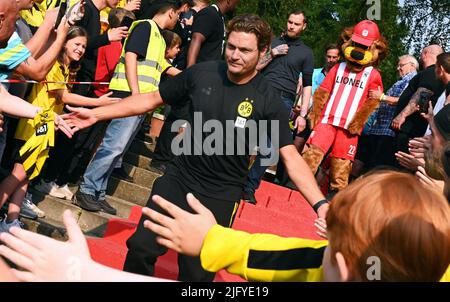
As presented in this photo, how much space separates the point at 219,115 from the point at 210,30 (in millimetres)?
2950

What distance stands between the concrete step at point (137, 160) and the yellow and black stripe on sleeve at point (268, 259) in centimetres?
568

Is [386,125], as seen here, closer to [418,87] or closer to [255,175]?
[418,87]

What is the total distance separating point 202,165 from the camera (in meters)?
4.59

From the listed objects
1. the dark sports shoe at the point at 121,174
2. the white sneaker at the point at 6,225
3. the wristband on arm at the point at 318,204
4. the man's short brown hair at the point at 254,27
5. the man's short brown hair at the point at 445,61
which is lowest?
the white sneaker at the point at 6,225

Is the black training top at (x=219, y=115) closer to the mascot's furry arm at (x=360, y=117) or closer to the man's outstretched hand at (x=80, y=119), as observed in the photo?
the man's outstretched hand at (x=80, y=119)

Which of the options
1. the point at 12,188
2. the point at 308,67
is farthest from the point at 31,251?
the point at 308,67

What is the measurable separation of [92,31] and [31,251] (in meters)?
5.43

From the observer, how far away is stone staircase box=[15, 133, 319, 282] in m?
5.41

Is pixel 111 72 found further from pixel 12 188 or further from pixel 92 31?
pixel 12 188

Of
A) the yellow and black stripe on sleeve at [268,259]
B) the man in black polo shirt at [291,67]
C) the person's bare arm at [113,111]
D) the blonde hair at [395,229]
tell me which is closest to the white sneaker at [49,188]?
the person's bare arm at [113,111]

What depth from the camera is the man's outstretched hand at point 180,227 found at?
210cm

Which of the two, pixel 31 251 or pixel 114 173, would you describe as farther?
pixel 114 173

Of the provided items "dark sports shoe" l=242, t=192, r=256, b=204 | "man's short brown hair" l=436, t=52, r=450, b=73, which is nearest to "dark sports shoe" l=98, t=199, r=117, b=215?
"dark sports shoe" l=242, t=192, r=256, b=204
